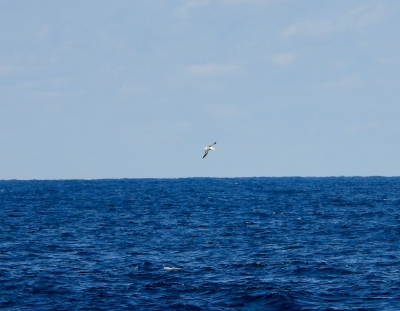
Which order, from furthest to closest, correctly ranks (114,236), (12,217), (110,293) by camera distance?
(12,217) < (114,236) < (110,293)

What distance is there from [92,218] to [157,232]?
70.9 ft

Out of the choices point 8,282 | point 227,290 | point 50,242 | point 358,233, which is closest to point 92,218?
point 50,242

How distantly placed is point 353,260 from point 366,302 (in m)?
13.6

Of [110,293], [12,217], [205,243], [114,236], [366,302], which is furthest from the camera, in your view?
[12,217]

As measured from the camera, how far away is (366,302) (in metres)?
36.8

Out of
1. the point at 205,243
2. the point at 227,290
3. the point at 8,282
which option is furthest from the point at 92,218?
the point at 227,290

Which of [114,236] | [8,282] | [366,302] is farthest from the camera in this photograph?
[114,236]

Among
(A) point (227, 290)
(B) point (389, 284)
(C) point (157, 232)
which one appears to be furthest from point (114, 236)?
(B) point (389, 284)

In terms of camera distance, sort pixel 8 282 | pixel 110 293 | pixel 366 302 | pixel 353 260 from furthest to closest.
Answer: pixel 353 260 → pixel 8 282 → pixel 110 293 → pixel 366 302

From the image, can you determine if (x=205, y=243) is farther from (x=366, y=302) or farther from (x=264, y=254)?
(x=366, y=302)

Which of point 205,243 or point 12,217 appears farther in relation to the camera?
point 12,217

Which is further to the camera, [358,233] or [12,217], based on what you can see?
[12,217]

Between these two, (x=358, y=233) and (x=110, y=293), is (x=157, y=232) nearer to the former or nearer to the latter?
(x=358, y=233)

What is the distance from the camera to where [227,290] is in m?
39.9
